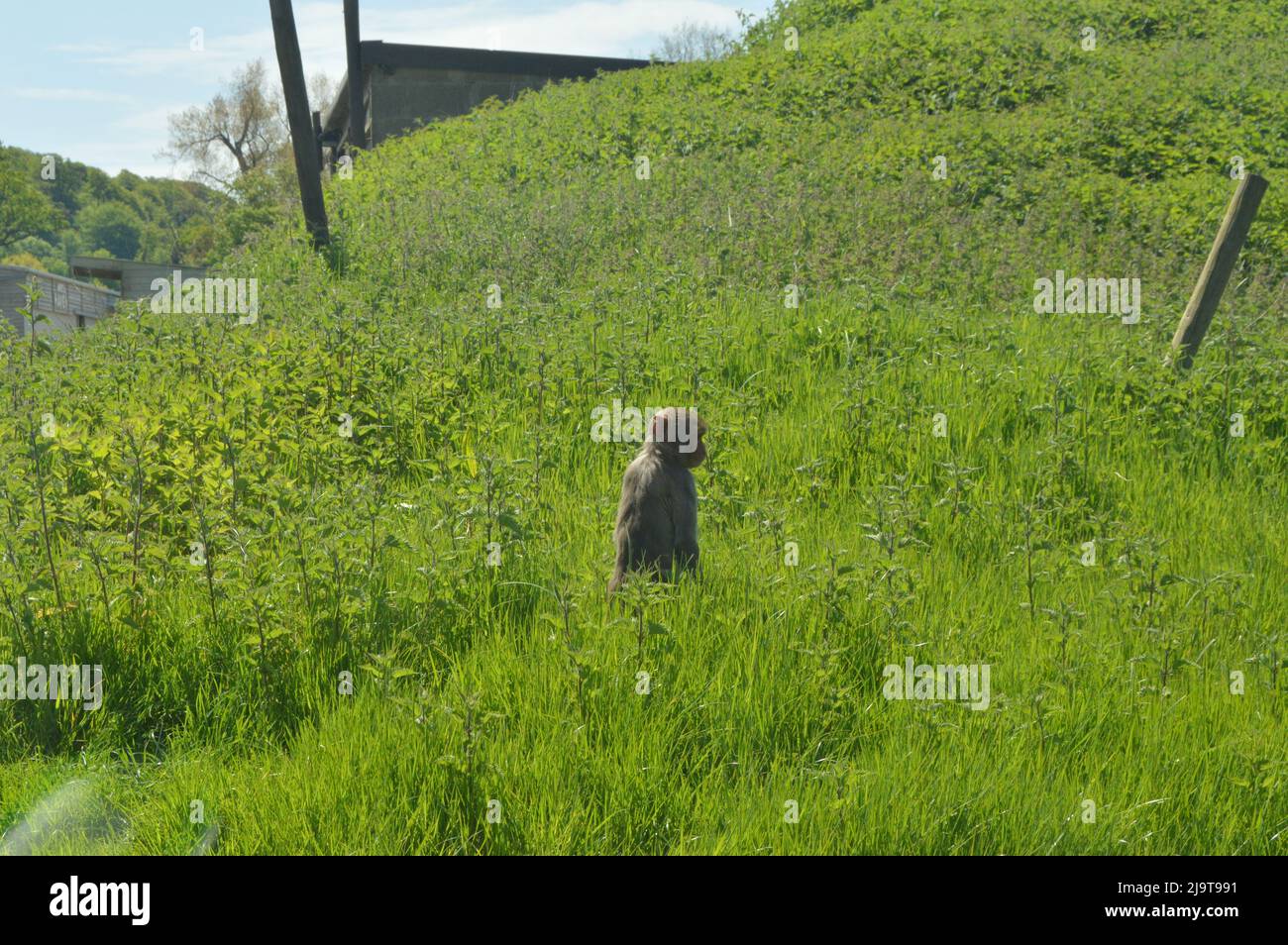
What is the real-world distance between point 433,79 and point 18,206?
88.6m

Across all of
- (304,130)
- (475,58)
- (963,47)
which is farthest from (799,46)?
(304,130)

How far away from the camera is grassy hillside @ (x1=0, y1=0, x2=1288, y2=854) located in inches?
166

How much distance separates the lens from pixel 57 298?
1640 inches

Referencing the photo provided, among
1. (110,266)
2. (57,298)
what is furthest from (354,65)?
(57,298)

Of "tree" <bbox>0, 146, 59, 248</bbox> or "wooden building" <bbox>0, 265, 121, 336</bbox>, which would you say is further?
"tree" <bbox>0, 146, 59, 248</bbox>

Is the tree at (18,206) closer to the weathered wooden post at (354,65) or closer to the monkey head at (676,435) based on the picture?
the weathered wooden post at (354,65)

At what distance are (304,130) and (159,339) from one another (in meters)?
6.38

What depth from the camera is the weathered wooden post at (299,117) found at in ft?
48.6

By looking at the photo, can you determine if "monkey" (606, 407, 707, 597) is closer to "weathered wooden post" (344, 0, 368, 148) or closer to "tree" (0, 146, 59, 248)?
"weathered wooden post" (344, 0, 368, 148)

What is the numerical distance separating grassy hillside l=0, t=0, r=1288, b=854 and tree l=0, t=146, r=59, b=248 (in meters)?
102

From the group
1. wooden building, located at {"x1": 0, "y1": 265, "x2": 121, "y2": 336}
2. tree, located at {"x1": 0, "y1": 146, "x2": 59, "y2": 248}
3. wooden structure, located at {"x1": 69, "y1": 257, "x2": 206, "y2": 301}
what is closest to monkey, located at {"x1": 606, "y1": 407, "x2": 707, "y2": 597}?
wooden building, located at {"x1": 0, "y1": 265, "x2": 121, "y2": 336}

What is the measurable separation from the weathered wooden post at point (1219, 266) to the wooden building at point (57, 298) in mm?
33053

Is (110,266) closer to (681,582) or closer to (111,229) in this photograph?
(681,582)
